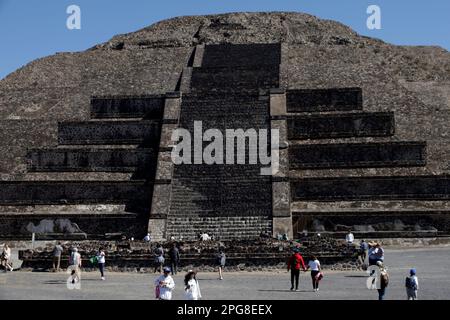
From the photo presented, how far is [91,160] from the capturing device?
30328 millimetres

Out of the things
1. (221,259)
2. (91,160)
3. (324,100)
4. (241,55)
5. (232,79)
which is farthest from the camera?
(241,55)

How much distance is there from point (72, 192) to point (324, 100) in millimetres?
11872

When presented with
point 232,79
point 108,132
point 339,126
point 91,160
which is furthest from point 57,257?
point 232,79

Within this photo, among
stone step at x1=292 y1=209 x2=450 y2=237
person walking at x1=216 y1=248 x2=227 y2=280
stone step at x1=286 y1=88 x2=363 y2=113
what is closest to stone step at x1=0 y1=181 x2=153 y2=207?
stone step at x1=292 y1=209 x2=450 y2=237

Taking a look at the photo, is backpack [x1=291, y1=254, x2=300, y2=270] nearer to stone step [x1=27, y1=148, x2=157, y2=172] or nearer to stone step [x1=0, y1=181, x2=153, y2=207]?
stone step [x1=0, y1=181, x2=153, y2=207]

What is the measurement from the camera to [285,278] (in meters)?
18.6

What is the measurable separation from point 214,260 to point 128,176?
386 inches

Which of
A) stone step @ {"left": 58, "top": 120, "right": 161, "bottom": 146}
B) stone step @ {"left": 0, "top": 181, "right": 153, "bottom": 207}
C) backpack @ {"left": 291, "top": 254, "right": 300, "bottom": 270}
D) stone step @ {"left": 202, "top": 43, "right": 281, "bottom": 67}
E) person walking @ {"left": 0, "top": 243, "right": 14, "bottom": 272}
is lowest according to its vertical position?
person walking @ {"left": 0, "top": 243, "right": 14, "bottom": 272}

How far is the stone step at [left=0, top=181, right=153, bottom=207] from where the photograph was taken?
1141 inches

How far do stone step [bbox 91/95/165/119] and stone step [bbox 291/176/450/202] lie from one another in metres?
8.57

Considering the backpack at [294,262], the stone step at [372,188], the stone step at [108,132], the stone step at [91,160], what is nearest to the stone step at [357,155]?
the stone step at [372,188]

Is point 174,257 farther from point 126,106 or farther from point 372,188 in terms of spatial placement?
point 126,106
